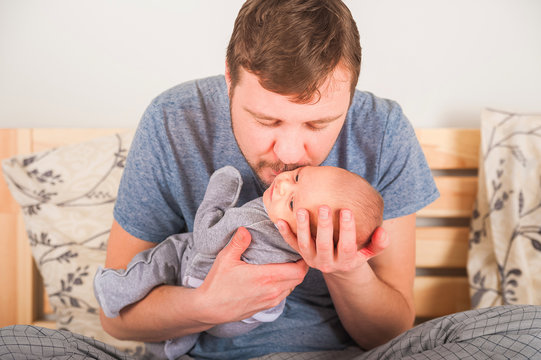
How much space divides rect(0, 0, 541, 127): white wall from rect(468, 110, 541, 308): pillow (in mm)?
235

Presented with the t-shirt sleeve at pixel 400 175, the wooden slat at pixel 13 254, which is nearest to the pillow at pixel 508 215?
the t-shirt sleeve at pixel 400 175

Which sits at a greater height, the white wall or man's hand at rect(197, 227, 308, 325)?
the white wall

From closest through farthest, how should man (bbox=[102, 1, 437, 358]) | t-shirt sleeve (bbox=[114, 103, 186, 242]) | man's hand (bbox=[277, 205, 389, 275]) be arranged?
man's hand (bbox=[277, 205, 389, 275]) < man (bbox=[102, 1, 437, 358]) < t-shirt sleeve (bbox=[114, 103, 186, 242])

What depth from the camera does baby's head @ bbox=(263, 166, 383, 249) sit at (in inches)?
31.9

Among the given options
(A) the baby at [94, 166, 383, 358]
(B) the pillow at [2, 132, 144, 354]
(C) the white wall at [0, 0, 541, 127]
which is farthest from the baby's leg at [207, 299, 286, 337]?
(C) the white wall at [0, 0, 541, 127]

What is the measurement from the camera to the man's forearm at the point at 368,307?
38.9 inches

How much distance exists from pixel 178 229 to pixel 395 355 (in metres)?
0.62

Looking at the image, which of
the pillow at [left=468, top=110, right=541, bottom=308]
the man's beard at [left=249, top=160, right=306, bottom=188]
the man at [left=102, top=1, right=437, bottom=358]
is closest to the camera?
the man at [left=102, top=1, right=437, bottom=358]

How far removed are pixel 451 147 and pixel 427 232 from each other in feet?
1.06

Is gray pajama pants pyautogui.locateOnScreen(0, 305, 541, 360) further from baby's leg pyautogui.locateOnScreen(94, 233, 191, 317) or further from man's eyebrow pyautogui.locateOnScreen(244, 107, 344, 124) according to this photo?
man's eyebrow pyautogui.locateOnScreen(244, 107, 344, 124)

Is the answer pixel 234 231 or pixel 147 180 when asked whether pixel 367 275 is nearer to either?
pixel 234 231

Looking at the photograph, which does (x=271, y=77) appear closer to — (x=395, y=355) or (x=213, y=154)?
(x=213, y=154)

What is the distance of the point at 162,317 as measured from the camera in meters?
1.01

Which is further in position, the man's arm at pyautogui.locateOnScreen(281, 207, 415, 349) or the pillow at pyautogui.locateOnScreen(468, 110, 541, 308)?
the pillow at pyautogui.locateOnScreen(468, 110, 541, 308)
